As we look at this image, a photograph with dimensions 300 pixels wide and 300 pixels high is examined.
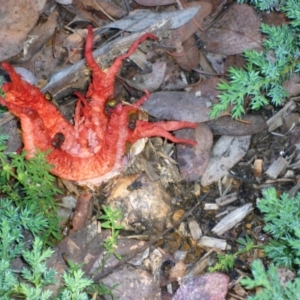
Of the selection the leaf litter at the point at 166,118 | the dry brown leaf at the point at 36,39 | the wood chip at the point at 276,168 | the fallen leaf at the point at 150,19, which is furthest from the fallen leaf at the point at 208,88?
the dry brown leaf at the point at 36,39

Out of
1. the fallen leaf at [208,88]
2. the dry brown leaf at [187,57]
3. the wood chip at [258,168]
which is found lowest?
the wood chip at [258,168]

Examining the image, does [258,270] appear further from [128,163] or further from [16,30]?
[16,30]

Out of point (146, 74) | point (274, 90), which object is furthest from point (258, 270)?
point (146, 74)

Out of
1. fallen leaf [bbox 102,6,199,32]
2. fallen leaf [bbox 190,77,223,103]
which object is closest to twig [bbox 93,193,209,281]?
fallen leaf [bbox 190,77,223,103]

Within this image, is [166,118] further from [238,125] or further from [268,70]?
[268,70]

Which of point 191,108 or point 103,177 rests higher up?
point 191,108

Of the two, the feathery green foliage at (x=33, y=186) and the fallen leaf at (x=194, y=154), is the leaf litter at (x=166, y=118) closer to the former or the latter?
the fallen leaf at (x=194, y=154)
